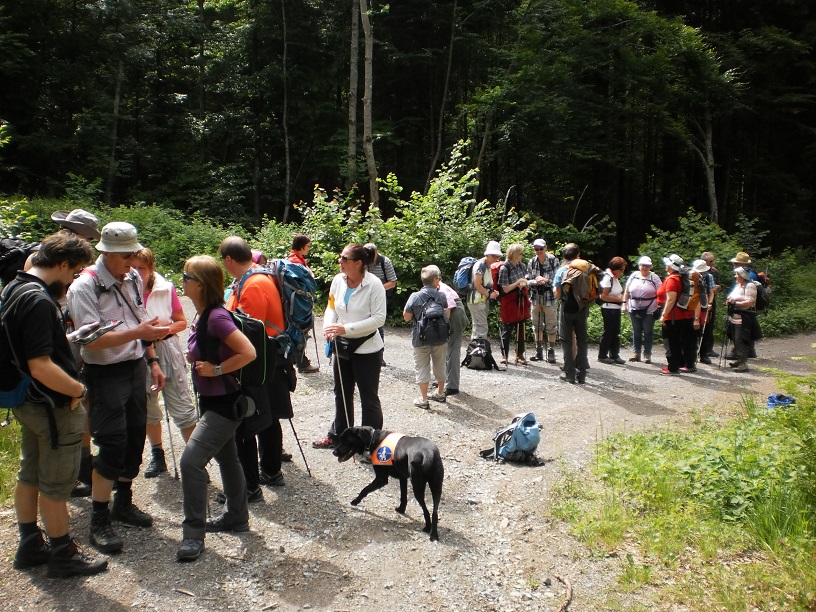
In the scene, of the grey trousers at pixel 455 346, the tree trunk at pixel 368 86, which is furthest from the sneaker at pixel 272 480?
the tree trunk at pixel 368 86

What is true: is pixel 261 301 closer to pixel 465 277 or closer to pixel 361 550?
pixel 361 550

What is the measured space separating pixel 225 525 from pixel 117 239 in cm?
213

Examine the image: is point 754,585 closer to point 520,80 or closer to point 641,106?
point 520,80

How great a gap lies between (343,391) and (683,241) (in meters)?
15.0

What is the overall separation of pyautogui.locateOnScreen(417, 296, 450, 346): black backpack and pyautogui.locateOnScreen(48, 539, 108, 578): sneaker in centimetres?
453

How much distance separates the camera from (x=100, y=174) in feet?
83.6

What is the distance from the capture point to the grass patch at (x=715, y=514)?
4129 millimetres

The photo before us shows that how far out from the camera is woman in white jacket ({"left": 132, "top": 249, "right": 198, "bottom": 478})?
17.1 ft

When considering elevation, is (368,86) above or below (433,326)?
above

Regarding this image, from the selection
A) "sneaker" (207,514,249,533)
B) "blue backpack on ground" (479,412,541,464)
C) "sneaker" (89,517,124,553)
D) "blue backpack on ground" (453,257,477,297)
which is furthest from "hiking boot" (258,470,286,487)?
"blue backpack on ground" (453,257,477,297)

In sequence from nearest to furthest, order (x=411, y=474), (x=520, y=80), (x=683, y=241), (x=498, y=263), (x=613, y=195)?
(x=411, y=474) → (x=498, y=263) → (x=683, y=241) → (x=520, y=80) → (x=613, y=195)

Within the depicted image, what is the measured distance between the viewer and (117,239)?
13.4 feet

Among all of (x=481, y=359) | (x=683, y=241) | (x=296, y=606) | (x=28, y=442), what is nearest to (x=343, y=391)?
(x=296, y=606)

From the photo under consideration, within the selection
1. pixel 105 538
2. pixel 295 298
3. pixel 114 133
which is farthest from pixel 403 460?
pixel 114 133
